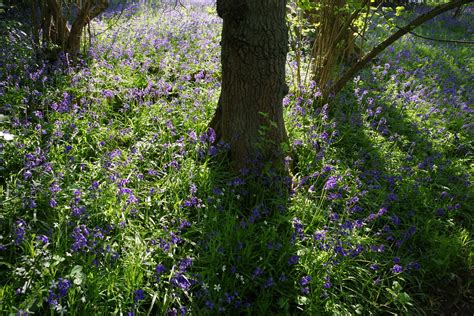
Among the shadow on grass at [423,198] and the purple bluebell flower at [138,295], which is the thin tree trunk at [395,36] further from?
the purple bluebell flower at [138,295]

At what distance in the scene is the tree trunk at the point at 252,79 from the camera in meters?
2.88

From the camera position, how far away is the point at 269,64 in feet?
9.94

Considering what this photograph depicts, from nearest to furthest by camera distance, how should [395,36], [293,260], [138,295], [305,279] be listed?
[138,295] < [305,279] < [293,260] < [395,36]

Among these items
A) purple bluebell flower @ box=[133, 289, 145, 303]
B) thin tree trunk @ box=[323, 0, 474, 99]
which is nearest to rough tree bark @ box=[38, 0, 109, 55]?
thin tree trunk @ box=[323, 0, 474, 99]

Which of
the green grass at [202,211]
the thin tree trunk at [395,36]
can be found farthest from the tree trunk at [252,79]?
the thin tree trunk at [395,36]

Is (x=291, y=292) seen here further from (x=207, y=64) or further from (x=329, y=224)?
(x=207, y=64)

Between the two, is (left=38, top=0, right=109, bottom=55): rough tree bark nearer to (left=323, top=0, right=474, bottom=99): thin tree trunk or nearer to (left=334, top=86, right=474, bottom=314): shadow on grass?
(left=323, top=0, right=474, bottom=99): thin tree trunk

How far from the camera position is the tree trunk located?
9.45ft

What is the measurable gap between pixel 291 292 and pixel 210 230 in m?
0.68

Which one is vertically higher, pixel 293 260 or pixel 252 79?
pixel 252 79

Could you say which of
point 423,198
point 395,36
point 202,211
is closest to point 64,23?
point 202,211

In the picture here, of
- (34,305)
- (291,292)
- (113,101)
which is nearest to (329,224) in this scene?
(291,292)

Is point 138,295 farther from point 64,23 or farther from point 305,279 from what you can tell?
point 64,23

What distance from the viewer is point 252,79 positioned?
3061 millimetres
